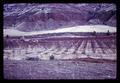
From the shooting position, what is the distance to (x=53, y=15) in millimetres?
3346

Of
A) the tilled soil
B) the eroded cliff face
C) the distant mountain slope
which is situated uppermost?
the eroded cliff face

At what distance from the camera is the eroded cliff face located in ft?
10.8

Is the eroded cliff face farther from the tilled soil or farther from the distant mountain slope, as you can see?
the tilled soil

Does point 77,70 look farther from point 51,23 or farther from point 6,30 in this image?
point 6,30

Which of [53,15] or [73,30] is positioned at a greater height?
[53,15]

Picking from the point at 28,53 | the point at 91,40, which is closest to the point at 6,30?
the point at 28,53

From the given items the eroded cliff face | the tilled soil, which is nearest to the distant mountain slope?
the eroded cliff face

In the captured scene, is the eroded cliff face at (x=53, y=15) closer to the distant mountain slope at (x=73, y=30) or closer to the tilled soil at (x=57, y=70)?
the distant mountain slope at (x=73, y=30)

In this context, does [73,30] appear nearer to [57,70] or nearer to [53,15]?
[53,15]

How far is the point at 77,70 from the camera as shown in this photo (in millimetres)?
3285

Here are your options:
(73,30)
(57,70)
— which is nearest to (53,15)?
(73,30)

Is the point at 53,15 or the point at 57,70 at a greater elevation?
the point at 53,15

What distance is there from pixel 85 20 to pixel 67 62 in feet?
2.34

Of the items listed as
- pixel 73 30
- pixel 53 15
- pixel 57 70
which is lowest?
pixel 57 70
